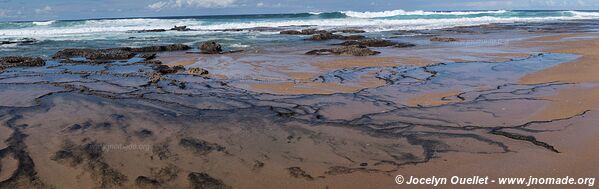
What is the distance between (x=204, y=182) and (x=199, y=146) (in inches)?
35.7

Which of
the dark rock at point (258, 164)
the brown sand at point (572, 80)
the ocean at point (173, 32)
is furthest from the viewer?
the ocean at point (173, 32)

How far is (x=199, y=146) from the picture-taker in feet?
14.4

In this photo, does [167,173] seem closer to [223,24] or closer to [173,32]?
[173,32]

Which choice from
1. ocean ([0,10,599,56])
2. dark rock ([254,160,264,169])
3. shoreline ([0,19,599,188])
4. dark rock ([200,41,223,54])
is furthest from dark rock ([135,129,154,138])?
ocean ([0,10,599,56])

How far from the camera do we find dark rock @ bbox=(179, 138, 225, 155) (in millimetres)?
4285

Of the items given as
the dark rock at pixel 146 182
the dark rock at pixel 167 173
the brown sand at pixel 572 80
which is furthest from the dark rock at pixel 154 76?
the brown sand at pixel 572 80

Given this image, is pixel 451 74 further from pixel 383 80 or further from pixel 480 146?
pixel 480 146

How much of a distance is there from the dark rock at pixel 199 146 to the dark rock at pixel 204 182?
0.56 m

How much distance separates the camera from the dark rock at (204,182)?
347 centimetres

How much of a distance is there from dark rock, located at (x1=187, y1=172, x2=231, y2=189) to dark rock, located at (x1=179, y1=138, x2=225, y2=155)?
1.85 feet

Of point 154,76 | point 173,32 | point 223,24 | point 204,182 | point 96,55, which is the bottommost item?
point 204,182

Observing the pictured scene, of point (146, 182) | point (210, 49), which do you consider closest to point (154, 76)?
point (146, 182)

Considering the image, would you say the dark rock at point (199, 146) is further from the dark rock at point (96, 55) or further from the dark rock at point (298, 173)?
the dark rock at point (96, 55)

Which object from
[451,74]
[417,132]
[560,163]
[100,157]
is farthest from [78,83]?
[560,163]
